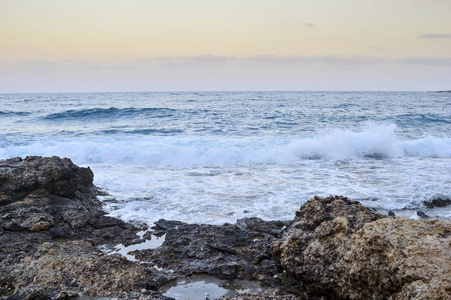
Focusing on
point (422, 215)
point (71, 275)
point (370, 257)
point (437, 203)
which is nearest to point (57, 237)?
point (71, 275)

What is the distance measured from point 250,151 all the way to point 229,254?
8722 mm

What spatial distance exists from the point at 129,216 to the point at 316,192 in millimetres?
3852

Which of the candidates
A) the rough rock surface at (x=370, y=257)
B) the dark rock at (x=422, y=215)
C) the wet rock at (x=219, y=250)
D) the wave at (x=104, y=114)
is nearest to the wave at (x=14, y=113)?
the wave at (x=104, y=114)

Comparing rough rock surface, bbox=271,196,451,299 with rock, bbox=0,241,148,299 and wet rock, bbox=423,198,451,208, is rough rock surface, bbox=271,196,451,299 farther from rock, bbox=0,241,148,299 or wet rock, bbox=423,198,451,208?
wet rock, bbox=423,198,451,208

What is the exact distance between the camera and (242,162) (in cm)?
1192

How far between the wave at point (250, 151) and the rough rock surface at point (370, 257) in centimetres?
794

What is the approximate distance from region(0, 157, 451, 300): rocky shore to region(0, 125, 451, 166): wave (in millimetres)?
6196

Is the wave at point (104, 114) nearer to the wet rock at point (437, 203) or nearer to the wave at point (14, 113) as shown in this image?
the wave at point (14, 113)

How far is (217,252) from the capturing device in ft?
15.2

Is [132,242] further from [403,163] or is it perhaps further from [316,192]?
[403,163]

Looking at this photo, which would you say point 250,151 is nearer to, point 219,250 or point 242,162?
point 242,162

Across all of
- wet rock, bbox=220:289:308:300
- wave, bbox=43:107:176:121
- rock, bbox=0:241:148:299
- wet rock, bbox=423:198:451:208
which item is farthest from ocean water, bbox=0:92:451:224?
wet rock, bbox=220:289:308:300

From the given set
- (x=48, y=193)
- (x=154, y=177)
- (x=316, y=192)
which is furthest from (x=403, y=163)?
(x=48, y=193)

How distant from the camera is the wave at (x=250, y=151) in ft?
40.1
